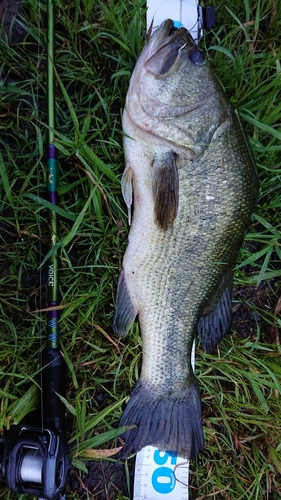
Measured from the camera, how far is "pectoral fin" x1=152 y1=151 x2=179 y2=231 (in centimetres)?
182

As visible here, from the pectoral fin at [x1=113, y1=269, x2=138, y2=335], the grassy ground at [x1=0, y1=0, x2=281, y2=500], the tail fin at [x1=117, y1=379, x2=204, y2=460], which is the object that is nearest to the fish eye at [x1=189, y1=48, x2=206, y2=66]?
the grassy ground at [x1=0, y1=0, x2=281, y2=500]

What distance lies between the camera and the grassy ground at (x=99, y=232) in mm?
2021

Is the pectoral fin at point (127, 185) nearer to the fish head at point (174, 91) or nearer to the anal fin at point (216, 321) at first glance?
the fish head at point (174, 91)

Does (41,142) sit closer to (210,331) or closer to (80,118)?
(80,118)

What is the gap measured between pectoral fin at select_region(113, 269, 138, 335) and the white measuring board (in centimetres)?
40

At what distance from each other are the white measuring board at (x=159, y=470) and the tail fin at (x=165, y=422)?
13 cm

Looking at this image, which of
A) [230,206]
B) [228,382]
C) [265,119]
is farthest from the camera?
[228,382]

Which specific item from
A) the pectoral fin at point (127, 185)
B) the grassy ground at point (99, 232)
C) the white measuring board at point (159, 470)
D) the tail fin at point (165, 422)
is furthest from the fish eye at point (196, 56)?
the tail fin at point (165, 422)

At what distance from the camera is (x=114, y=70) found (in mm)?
2158

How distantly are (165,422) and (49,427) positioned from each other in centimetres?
53

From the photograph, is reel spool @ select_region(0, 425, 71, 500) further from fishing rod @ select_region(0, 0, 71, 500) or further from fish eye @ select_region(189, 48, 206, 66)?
fish eye @ select_region(189, 48, 206, 66)

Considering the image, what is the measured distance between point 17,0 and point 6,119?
1.98 ft

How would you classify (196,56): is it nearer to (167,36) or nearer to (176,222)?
(167,36)

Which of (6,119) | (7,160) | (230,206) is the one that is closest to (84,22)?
(6,119)
